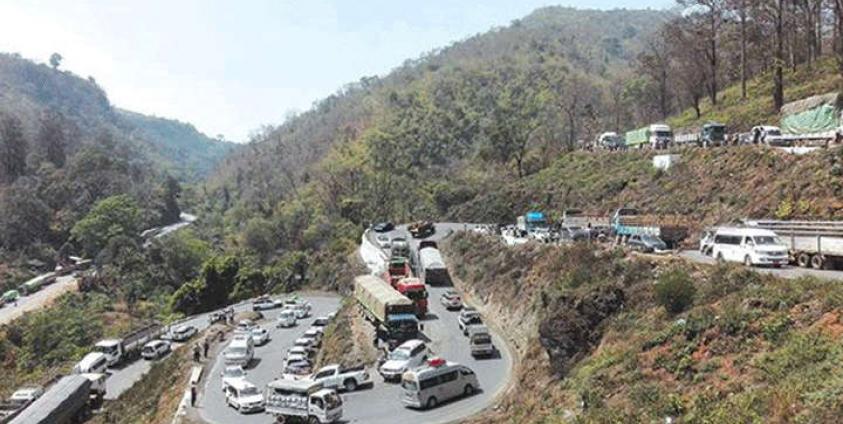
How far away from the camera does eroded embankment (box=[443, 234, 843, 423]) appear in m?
15.0

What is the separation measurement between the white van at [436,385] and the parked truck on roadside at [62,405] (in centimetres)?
2044

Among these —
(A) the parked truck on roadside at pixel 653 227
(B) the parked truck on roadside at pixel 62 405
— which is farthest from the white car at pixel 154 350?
Result: (A) the parked truck on roadside at pixel 653 227

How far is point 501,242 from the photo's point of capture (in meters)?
47.2

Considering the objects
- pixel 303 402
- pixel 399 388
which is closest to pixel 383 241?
pixel 399 388

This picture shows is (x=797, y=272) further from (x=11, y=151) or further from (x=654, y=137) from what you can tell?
(x=11, y=151)

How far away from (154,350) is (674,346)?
145ft

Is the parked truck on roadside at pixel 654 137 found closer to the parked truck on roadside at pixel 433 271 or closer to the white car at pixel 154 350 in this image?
the parked truck on roadside at pixel 433 271

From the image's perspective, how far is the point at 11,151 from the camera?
433 feet

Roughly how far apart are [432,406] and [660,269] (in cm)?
975

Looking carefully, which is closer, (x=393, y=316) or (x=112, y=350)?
(x=393, y=316)

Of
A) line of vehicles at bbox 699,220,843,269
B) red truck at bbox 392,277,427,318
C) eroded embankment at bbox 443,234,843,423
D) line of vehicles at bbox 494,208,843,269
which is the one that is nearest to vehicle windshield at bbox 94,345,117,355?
red truck at bbox 392,277,427,318

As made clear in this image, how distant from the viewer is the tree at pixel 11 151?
132m

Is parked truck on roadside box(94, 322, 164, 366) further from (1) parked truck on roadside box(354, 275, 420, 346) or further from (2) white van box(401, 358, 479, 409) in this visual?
(2) white van box(401, 358, 479, 409)

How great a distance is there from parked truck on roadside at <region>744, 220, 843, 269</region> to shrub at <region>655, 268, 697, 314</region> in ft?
20.9
